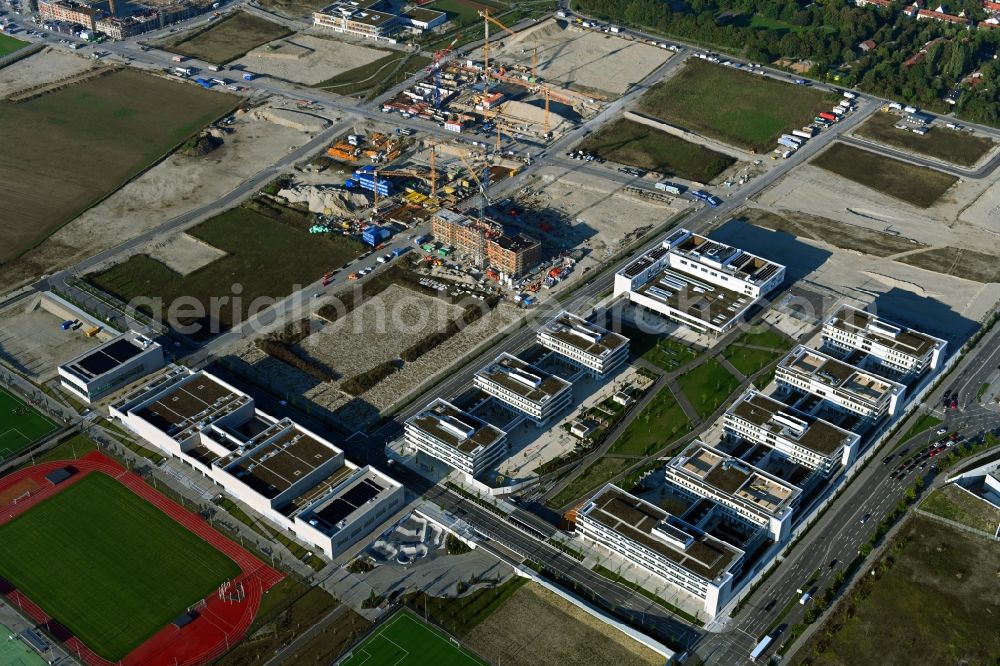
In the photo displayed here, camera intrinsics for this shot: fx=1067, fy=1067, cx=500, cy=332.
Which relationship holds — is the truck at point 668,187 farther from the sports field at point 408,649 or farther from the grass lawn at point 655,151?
the sports field at point 408,649

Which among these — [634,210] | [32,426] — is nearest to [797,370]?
[634,210]

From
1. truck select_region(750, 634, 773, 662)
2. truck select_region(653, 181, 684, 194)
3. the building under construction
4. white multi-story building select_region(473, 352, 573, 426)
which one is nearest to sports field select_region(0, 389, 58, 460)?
white multi-story building select_region(473, 352, 573, 426)

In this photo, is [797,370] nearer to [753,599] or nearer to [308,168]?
[753,599]

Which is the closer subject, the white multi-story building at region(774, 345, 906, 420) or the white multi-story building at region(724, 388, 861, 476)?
the white multi-story building at region(724, 388, 861, 476)

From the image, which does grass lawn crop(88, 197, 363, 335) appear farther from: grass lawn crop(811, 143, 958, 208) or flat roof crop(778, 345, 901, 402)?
grass lawn crop(811, 143, 958, 208)

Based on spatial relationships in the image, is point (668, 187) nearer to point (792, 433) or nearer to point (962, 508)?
point (792, 433)

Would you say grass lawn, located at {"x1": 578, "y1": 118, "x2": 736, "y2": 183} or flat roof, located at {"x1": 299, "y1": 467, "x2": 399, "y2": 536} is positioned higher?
grass lawn, located at {"x1": 578, "y1": 118, "x2": 736, "y2": 183}

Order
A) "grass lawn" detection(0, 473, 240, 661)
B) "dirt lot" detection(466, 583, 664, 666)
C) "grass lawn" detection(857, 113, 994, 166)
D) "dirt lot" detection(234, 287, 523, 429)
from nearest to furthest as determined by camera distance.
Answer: "dirt lot" detection(466, 583, 664, 666) → "grass lawn" detection(0, 473, 240, 661) → "dirt lot" detection(234, 287, 523, 429) → "grass lawn" detection(857, 113, 994, 166)

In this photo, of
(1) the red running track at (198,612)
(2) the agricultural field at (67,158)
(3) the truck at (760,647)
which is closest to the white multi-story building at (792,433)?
(3) the truck at (760,647)
